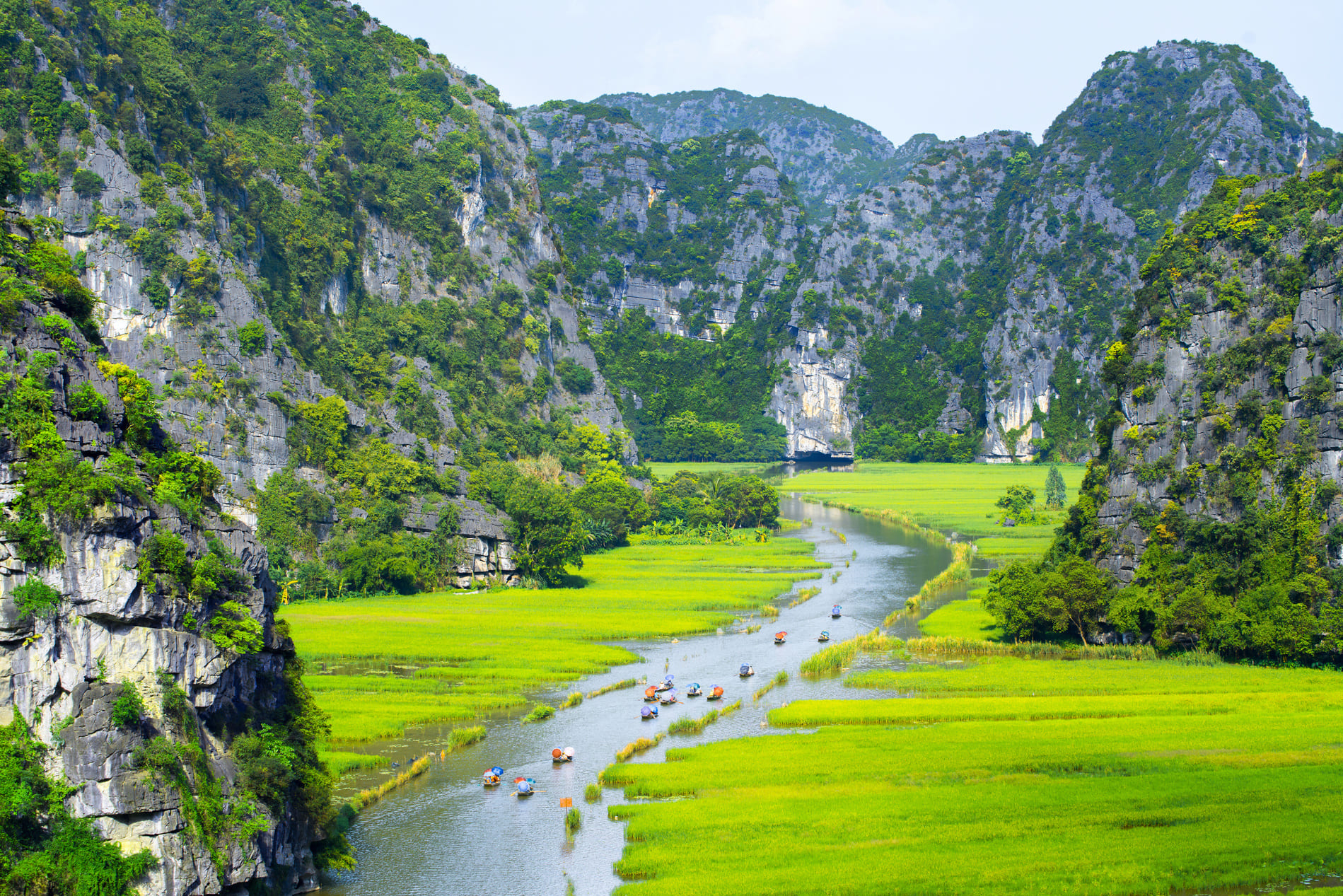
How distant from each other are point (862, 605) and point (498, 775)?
42895 mm

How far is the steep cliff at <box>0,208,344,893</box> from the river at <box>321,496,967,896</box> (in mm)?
4522

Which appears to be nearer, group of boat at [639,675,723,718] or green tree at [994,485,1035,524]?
group of boat at [639,675,723,718]

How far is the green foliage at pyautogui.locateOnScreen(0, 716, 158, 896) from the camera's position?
922 inches

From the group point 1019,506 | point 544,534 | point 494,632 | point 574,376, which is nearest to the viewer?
point 494,632

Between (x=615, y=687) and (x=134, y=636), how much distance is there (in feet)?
109

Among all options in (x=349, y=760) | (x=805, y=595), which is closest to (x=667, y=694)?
(x=349, y=760)

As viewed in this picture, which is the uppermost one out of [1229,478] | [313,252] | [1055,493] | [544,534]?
Result: [313,252]

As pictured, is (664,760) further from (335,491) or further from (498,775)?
(335,491)

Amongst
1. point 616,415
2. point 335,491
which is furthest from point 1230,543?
point 616,415

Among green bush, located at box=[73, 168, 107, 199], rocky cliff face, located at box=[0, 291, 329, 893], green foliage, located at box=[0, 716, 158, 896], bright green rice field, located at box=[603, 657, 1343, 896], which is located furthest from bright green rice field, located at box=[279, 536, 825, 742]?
green bush, located at box=[73, 168, 107, 199]

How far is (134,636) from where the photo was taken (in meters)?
26.4

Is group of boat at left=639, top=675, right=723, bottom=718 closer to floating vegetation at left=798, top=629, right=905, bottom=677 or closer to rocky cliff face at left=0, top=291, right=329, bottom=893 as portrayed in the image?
floating vegetation at left=798, top=629, right=905, bottom=677

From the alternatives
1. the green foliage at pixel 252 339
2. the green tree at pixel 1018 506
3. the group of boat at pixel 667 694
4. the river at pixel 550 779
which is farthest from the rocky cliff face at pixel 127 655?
the green tree at pixel 1018 506

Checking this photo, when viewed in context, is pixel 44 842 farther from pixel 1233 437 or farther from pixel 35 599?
pixel 1233 437
